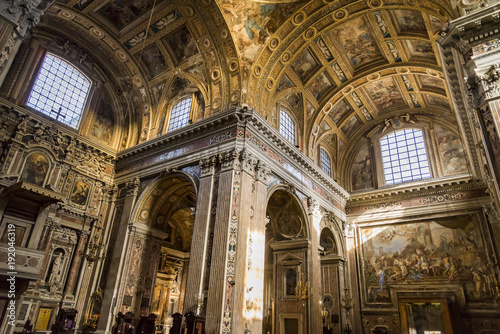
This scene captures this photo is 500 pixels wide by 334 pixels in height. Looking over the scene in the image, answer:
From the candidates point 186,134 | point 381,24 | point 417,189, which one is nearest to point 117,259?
point 186,134

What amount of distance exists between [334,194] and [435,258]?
560 cm

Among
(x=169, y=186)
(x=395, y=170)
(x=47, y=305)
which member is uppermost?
(x=395, y=170)

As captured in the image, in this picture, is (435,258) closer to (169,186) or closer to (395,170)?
(395,170)

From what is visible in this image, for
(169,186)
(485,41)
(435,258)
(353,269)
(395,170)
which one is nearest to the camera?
(485,41)

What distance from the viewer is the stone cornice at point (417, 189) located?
53.2ft

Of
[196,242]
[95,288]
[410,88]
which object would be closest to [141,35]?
[196,242]

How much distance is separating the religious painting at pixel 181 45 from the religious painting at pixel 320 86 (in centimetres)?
588

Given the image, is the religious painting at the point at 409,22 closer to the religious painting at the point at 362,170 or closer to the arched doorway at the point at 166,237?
the religious painting at the point at 362,170

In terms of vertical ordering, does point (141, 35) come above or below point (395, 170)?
above

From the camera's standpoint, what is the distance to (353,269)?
17641 millimetres

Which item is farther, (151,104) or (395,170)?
(395,170)

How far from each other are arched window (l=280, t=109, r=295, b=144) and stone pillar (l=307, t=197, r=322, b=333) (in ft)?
10.6

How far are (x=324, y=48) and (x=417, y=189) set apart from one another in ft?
28.4

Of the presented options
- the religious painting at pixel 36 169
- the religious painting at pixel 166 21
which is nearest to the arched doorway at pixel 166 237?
the religious painting at pixel 36 169
